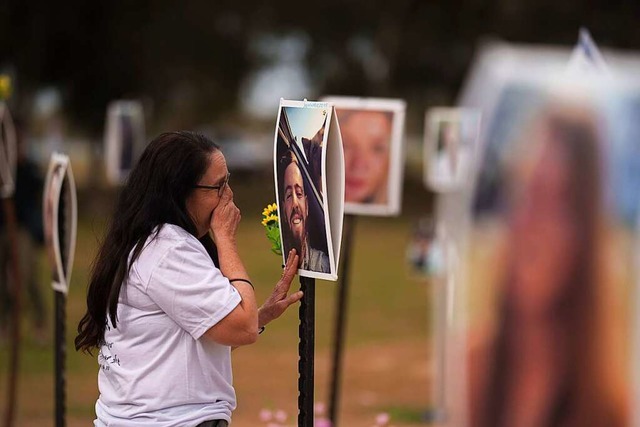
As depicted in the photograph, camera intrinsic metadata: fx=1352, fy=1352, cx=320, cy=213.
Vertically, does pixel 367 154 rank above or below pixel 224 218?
above

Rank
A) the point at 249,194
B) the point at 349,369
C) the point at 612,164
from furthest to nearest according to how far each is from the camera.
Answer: the point at 249,194
the point at 349,369
the point at 612,164

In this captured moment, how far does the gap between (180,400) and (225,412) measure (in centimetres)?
13

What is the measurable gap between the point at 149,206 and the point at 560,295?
1259 mm

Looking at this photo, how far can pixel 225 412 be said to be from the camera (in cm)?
320

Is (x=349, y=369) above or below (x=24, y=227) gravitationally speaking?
below

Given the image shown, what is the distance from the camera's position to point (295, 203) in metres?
3.35

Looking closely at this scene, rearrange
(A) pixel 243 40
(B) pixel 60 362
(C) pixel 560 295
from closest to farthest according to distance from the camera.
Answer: (C) pixel 560 295 < (B) pixel 60 362 < (A) pixel 243 40

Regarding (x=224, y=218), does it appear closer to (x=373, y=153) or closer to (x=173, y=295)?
(x=173, y=295)

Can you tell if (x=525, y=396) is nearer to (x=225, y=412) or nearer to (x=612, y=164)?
(x=612, y=164)

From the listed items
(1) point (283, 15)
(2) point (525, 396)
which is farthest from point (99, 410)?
(1) point (283, 15)

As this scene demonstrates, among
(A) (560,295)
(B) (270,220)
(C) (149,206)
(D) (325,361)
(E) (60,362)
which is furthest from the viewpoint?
(D) (325,361)

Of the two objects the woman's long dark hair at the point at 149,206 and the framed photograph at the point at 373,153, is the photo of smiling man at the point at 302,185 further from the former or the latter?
the framed photograph at the point at 373,153

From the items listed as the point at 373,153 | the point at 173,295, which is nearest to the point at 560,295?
the point at 173,295

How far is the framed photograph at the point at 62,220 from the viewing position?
4.85 meters
